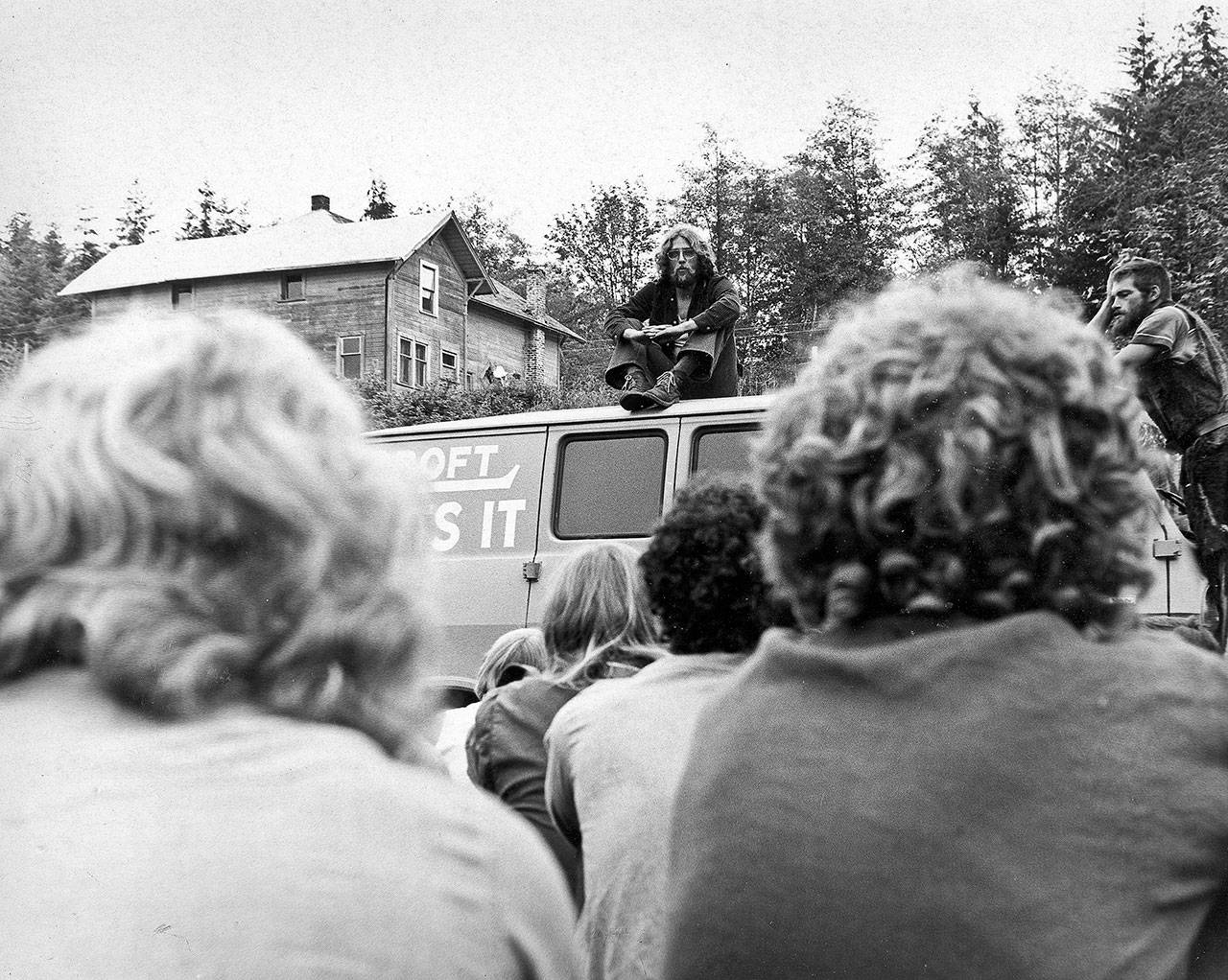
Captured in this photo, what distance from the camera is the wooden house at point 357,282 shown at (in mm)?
41375

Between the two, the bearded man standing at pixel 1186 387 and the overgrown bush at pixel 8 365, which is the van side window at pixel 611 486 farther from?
the overgrown bush at pixel 8 365

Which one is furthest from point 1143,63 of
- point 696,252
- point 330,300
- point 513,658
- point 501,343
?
point 501,343

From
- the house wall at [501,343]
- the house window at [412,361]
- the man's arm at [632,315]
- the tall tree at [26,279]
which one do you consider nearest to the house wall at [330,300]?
the house window at [412,361]

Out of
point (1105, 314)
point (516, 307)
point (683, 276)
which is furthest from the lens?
point (516, 307)

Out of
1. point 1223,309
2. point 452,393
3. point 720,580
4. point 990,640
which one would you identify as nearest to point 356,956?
point 990,640

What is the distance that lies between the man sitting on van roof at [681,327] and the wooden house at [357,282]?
3248 cm

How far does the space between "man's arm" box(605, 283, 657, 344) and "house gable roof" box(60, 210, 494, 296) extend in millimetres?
32181

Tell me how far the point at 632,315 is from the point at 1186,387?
3.63m

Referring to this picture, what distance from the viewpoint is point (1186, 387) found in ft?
17.7

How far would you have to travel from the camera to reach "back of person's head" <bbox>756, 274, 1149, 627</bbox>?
1.52 metres

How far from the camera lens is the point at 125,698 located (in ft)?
3.67

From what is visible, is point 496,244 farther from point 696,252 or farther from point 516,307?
point 696,252

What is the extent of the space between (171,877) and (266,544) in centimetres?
29

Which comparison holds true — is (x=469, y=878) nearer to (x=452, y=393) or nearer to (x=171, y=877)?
(x=171, y=877)
